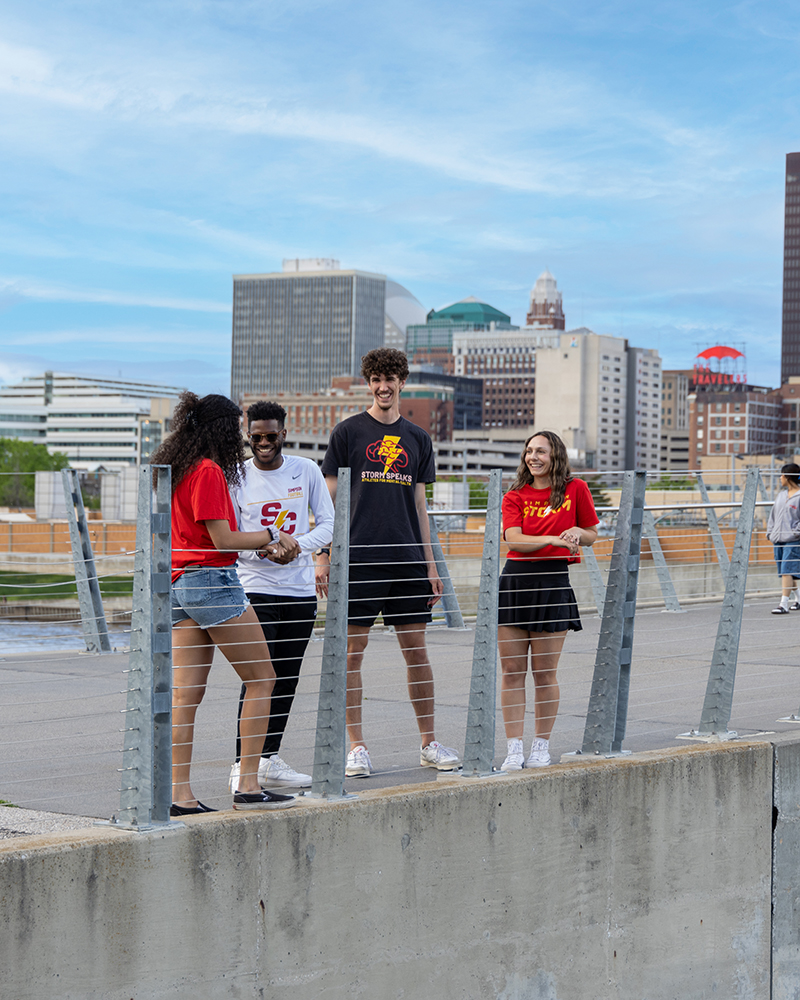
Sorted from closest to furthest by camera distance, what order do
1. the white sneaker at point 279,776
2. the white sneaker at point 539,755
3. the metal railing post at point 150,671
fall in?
the metal railing post at point 150,671 < the white sneaker at point 279,776 < the white sneaker at point 539,755

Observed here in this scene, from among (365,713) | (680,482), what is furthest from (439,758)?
(680,482)

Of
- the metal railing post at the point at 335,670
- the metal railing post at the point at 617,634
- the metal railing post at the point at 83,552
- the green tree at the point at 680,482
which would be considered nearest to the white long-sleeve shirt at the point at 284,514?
the metal railing post at the point at 335,670

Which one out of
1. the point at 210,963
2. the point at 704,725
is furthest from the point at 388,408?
the point at 210,963

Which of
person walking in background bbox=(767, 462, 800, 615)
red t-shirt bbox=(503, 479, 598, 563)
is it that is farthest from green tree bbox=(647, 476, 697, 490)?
red t-shirt bbox=(503, 479, 598, 563)

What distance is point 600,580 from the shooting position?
1270 cm

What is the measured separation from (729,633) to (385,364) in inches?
82.0

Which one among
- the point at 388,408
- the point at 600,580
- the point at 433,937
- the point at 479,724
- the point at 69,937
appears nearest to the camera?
the point at 69,937

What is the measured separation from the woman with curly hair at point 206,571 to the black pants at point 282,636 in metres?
0.55

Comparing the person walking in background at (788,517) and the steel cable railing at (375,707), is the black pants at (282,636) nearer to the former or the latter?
the steel cable railing at (375,707)

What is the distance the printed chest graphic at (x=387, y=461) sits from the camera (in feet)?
19.2

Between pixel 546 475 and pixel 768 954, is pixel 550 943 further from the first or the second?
pixel 546 475

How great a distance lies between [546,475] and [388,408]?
80cm

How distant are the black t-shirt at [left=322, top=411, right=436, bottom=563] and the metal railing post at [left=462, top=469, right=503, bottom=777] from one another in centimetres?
91

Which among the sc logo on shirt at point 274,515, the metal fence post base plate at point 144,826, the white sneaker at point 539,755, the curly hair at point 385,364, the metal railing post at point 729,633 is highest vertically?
the curly hair at point 385,364
